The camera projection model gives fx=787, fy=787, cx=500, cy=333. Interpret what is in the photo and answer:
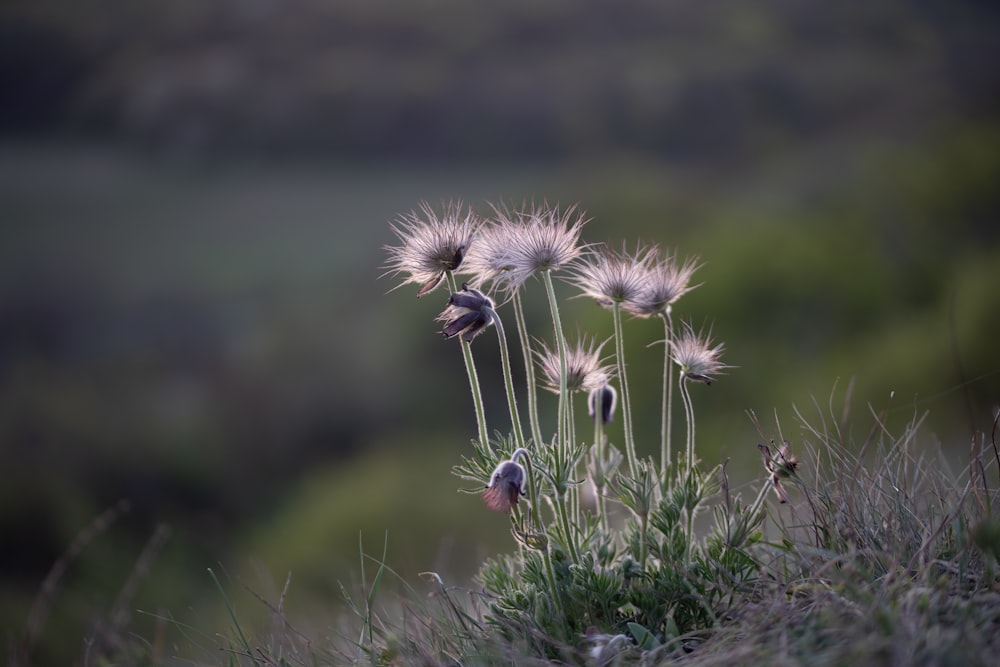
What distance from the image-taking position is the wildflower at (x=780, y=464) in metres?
1.93

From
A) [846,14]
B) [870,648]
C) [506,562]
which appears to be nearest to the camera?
[870,648]

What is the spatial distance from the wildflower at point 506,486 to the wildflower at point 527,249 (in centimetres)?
45

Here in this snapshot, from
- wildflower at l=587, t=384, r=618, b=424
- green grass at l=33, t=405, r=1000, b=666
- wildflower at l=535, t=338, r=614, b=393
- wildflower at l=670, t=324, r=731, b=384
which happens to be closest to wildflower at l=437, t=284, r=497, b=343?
wildflower at l=535, t=338, r=614, b=393

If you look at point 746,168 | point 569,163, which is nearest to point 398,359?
point 569,163

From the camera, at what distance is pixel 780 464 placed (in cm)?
195

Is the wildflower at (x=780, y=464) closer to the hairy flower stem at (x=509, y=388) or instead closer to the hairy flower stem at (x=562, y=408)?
the hairy flower stem at (x=562, y=408)

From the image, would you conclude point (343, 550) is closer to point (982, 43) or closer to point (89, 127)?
point (89, 127)

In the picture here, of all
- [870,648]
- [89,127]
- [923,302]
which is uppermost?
[89,127]

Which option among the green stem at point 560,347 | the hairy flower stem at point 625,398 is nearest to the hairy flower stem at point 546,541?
the green stem at point 560,347

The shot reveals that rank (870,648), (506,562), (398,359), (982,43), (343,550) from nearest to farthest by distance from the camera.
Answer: (870,648)
(506,562)
(343,550)
(398,359)
(982,43)

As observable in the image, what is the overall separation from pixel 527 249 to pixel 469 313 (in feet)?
0.78

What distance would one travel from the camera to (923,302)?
47.2 ft

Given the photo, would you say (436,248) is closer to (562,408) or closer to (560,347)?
(560,347)

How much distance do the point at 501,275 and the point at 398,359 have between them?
563 inches
